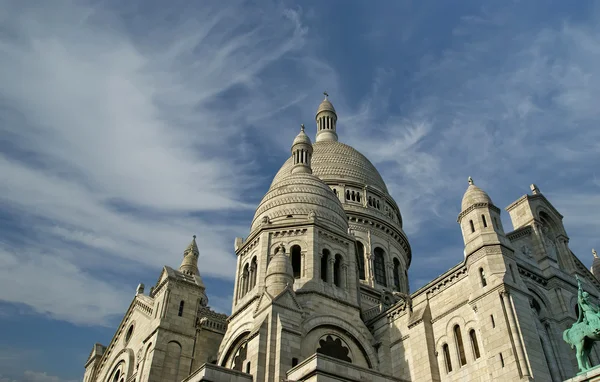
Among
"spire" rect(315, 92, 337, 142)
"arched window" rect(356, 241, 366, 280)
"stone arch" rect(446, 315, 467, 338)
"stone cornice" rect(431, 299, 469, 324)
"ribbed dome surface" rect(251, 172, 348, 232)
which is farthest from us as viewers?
"spire" rect(315, 92, 337, 142)

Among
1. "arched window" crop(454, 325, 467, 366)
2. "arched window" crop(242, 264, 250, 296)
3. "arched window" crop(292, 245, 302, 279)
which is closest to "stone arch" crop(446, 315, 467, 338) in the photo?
"arched window" crop(454, 325, 467, 366)

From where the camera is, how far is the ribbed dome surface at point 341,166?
49906 millimetres

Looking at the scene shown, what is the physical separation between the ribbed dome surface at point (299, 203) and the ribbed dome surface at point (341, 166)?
10707 mm

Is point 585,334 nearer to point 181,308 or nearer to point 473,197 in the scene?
point 473,197

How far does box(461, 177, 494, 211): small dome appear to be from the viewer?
91.4ft

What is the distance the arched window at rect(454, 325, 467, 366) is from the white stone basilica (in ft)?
0.17

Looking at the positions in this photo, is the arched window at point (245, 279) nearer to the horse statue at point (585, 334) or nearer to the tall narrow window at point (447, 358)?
the tall narrow window at point (447, 358)

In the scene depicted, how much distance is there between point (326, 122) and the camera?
200 feet

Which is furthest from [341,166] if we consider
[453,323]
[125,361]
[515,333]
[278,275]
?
[515,333]

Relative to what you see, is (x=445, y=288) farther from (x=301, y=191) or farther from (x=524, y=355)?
(x=301, y=191)

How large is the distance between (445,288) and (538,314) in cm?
457

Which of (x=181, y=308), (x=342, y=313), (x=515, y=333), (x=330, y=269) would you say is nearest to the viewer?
(x=515, y=333)

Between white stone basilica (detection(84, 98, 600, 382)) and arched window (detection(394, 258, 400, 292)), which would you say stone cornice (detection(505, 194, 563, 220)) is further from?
arched window (detection(394, 258, 400, 292))

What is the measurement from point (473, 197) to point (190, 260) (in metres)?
21.5
